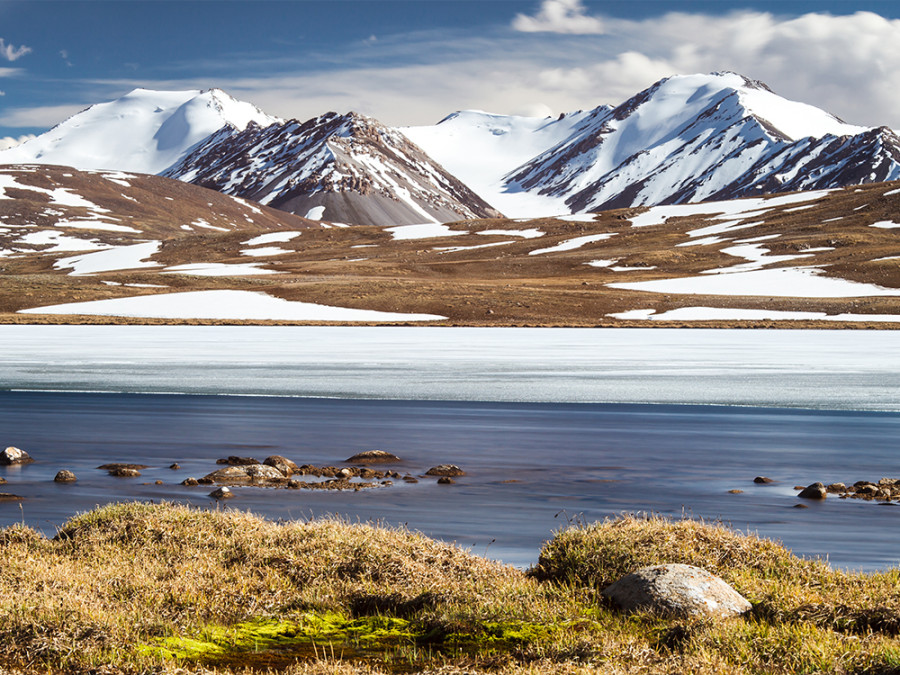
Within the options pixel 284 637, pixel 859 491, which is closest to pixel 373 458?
pixel 859 491

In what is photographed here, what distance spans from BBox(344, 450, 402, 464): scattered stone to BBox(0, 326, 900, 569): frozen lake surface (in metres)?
0.64

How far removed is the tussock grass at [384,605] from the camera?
7934 millimetres

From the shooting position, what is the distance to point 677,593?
9250mm

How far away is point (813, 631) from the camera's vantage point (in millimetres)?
8391

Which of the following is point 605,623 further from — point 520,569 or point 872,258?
point 872,258

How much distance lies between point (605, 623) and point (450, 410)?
20.2 metres

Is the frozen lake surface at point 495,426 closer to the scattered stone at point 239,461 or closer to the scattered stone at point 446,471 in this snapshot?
the scattered stone at point 446,471

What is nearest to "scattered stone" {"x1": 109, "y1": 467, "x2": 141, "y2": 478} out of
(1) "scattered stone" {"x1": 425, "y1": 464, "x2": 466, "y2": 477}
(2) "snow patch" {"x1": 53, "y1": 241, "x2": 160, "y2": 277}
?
(1) "scattered stone" {"x1": 425, "y1": 464, "x2": 466, "y2": 477}

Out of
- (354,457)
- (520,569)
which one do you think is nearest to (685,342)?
(354,457)

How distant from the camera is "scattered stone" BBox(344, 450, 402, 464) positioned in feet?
65.5

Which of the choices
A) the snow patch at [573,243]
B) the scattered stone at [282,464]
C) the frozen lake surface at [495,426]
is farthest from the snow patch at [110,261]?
the scattered stone at [282,464]

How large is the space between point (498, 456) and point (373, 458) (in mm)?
2720

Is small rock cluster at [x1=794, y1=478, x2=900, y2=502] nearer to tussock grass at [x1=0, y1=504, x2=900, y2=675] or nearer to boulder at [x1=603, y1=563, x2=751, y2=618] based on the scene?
tussock grass at [x1=0, y1=504, x2=900, y2=675]

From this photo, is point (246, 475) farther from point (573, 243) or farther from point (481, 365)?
point (573, 243)
